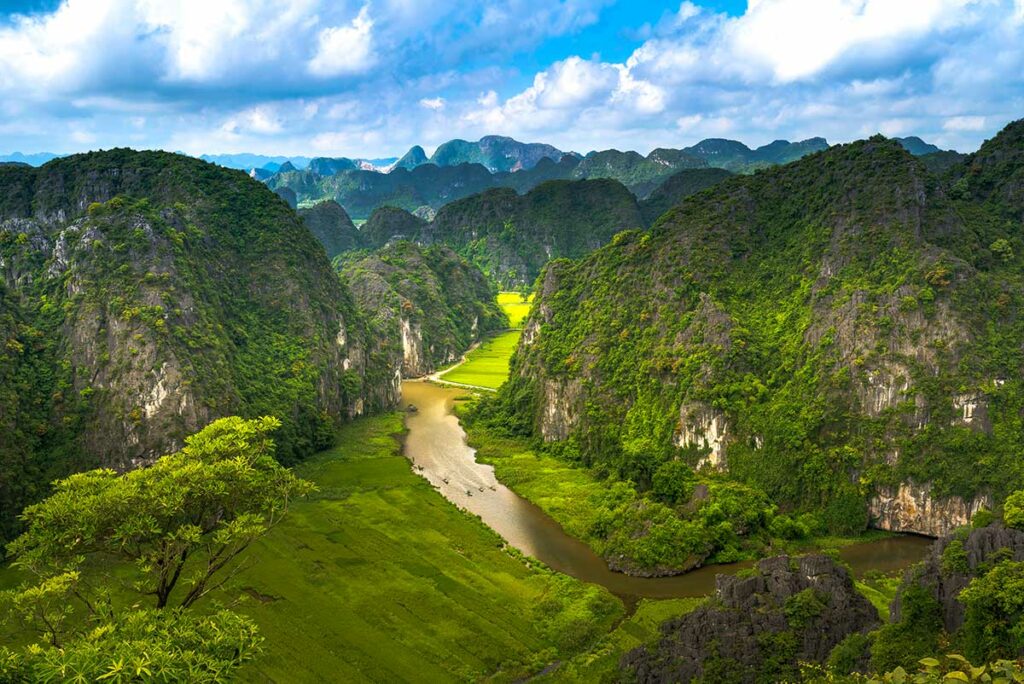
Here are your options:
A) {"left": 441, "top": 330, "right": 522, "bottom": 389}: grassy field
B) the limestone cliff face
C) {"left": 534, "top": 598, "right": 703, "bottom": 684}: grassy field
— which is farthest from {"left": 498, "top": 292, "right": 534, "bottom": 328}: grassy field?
{"left": 534, "top": 598, "right": 703, "bottom": 684}: grassy field

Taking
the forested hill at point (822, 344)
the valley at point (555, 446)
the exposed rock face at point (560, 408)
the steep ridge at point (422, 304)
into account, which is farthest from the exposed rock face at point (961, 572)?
the steep ridge at point (422, 304)

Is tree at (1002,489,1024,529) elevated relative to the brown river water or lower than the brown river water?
elevated

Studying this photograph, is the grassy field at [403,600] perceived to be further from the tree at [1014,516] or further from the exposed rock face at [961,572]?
the tree at [1014,516]

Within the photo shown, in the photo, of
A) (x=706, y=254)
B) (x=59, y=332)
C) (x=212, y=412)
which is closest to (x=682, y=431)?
(x=706, y=254)

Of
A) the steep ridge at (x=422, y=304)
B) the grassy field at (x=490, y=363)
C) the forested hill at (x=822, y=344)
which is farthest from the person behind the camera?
the steep ridge at (x=422, y=304)

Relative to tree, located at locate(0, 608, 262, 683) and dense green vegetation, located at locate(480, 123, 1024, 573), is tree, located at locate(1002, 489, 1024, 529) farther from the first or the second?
tree, located at locate(0, 608, 262, 683)

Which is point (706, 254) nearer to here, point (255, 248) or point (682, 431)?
point (682, 431)
